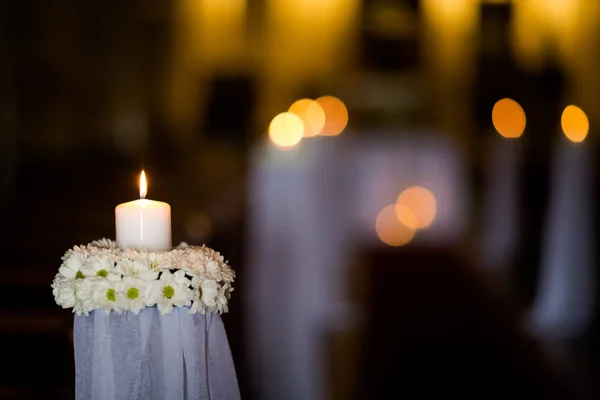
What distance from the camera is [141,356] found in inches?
28.3

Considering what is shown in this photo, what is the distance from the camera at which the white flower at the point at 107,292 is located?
0.69 m

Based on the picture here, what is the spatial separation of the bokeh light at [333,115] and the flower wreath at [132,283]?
2.46m

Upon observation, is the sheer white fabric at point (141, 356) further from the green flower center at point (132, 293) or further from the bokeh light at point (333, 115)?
the bokeh light at point (333, 115)

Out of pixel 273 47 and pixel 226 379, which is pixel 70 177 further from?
pixel 226 379

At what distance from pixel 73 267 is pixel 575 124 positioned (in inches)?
107

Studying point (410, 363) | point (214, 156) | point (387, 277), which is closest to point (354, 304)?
point (387, 277)

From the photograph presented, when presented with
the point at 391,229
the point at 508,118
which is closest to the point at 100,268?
the point at 391,229

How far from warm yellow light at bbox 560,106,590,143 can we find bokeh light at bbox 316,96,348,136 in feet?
3.00

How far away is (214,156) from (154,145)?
244mm

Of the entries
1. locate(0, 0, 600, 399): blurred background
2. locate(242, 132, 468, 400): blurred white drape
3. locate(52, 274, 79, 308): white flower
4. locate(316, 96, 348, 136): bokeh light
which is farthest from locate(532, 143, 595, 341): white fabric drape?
locate(52, 274, 79, 308): white flower

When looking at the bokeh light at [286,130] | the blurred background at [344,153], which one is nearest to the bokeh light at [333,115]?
the blurred background at [344,153]

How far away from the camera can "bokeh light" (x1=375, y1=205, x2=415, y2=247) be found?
3.20 meters

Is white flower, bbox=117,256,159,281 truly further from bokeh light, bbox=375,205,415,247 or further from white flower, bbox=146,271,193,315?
bokeh light, bbox=375,205,415,247

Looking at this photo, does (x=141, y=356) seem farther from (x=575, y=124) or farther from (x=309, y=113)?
(x=575, y=124)
